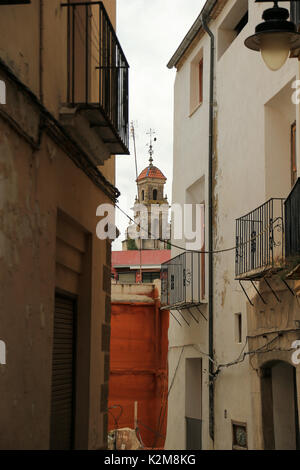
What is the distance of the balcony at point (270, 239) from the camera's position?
893cm

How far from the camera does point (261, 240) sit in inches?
432

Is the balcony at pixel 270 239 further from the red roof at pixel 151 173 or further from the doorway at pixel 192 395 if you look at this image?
the red roof at pixel 151 173

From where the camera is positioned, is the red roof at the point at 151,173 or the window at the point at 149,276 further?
the red roof at the point at 151,173

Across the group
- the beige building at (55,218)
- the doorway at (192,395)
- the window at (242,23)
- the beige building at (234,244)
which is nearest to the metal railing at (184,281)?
the beige building at (234,244)

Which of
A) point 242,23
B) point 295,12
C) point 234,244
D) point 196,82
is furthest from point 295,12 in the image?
point 196,82

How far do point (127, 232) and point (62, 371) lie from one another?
275ft

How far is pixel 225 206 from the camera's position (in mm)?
13883

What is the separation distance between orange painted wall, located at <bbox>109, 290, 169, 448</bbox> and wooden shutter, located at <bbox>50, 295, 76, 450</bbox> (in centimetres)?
1340

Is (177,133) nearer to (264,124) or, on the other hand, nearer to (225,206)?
(225,206)

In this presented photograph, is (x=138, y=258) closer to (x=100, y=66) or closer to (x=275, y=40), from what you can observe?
(x=100, y=66)

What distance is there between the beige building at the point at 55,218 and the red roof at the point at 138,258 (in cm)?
3789

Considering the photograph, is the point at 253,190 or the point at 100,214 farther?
the point at 253,190

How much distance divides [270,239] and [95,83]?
10.4 feet
